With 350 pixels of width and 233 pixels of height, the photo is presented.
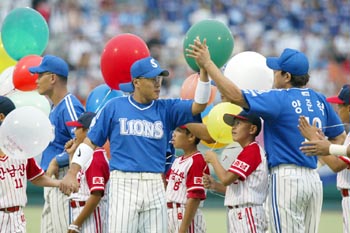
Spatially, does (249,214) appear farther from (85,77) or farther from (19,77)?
(85,77)

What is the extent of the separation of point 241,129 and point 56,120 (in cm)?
225

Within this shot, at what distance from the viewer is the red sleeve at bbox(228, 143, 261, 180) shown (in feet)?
28.1

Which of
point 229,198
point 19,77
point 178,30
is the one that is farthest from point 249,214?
point 178,30

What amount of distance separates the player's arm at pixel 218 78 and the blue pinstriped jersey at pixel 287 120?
10.1 inches

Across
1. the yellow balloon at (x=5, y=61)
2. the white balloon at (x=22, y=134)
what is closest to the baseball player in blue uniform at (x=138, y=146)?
the white balloon at (x=22, y=134)

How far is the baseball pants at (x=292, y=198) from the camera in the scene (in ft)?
27.3

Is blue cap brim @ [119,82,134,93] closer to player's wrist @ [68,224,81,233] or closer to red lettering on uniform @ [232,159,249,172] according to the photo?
red lettering on uniform @ [232,159,249,172]

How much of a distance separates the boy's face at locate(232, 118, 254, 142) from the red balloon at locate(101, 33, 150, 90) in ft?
4.26

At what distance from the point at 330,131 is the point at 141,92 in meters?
1.93

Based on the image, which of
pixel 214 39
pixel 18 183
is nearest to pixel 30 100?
pixel 18 183

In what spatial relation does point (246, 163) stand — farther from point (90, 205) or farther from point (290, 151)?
point (90, 205)

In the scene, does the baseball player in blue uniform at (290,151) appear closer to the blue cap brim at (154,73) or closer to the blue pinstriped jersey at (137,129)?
the blue cap brim at (154,73)

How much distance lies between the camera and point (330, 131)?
898 centimetres

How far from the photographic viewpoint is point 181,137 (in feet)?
30.4
